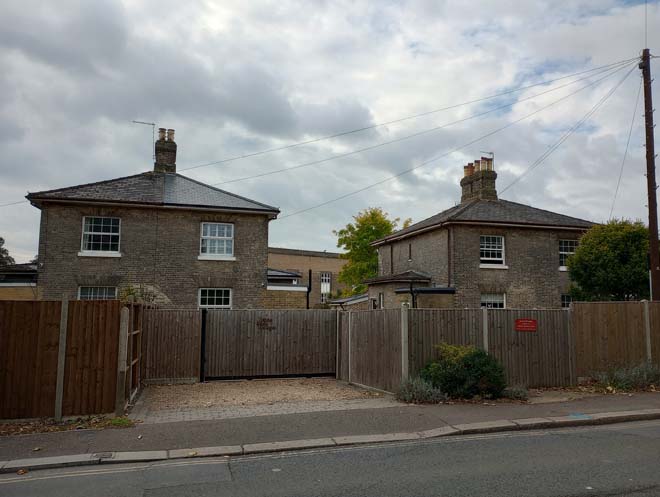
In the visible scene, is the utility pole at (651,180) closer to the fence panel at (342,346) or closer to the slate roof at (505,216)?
the fence panel at (342,346)

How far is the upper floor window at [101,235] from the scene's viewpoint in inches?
874

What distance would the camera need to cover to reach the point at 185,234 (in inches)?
894

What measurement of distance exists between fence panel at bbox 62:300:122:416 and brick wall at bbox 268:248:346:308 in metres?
51.9

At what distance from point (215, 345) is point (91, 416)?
621 centimetres

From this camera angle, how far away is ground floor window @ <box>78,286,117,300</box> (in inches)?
869

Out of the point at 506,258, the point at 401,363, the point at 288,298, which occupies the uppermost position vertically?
the point at 506,258

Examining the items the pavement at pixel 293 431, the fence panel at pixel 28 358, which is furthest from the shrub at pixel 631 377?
the fence panel at pixel 28 358

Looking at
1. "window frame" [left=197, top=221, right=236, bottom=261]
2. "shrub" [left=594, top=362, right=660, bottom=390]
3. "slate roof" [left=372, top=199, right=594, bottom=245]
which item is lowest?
"shrub" [left=594, top=362, right=660, bottom=390]

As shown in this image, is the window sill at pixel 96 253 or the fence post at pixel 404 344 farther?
the window sill at pixel 96 253

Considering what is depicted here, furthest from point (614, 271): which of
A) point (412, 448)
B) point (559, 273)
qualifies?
point (412, 448)

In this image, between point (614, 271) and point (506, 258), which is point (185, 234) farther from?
point (614, 271)

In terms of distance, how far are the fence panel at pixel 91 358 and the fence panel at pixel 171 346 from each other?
493cm

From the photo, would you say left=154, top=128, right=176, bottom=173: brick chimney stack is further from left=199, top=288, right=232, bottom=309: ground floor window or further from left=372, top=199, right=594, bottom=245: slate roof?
left=372, top=199, right=594, bottom=245: slate roof

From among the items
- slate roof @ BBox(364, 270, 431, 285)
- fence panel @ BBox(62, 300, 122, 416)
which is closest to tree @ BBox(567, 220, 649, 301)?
slate roof @ BBox(364, 270, 431, 285)
